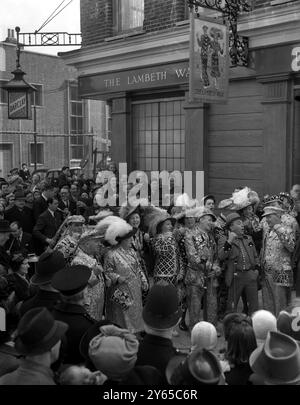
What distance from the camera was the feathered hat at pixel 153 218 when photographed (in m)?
6.90

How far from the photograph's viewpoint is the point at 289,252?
705 cm

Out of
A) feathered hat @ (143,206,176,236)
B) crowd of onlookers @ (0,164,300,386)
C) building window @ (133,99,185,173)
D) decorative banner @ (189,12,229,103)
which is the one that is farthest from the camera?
building window @ (133,99,185,173)

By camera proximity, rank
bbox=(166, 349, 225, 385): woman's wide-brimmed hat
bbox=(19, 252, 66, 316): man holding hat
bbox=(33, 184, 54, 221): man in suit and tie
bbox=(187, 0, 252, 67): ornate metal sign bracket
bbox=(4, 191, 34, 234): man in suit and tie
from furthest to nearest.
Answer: bbox=(187, 0, 252, 67): ornate metal sign bracket, bbox=(33, 184, 54, 221): man in suit and tie, bbox=(4, 191, 34, 234): man in suit and tie, bbox=(19, 252, 66, 316): man holding hat, bbox=(166, 349, 225, 385): woman's wide-brimmed hat

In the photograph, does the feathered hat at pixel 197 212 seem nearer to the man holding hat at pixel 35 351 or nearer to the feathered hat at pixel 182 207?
the feathered hat at pixel 182 207

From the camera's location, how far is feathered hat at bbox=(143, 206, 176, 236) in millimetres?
6898

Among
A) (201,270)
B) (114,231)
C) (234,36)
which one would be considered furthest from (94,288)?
(234,36)

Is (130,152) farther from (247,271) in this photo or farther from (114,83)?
(247,271)

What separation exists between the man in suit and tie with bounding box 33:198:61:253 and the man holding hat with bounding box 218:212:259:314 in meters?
2.90

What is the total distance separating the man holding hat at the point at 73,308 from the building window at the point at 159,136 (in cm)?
848

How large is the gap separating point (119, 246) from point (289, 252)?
2.27 metres

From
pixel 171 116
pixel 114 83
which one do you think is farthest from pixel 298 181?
pixel 114 83

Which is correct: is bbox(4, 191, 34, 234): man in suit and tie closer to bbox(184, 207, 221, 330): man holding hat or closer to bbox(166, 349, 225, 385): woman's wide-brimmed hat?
bbox(184, 207, 221, 330): man holding hat

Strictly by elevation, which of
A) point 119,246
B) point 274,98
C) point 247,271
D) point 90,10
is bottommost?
point 247,271

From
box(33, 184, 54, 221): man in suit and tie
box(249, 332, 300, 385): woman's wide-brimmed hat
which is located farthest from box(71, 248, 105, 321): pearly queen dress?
box(33, 184, 54, 221): man in suit and tie
